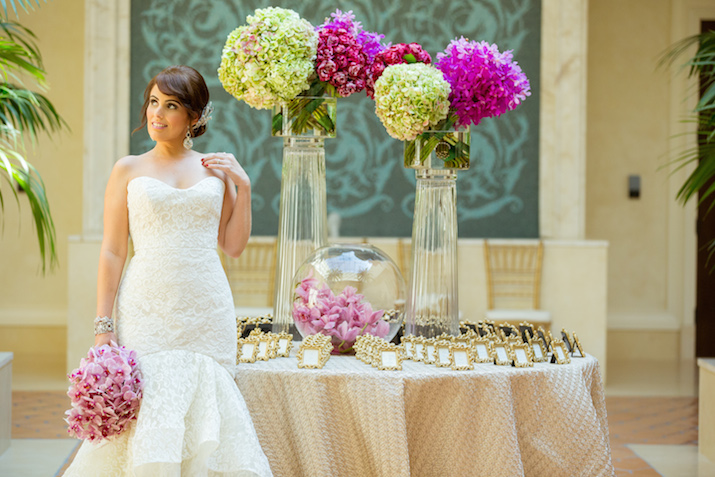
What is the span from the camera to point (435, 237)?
9.00 ft

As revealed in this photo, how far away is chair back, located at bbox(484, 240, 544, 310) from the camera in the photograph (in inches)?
261

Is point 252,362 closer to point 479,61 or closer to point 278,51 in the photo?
point 278,51

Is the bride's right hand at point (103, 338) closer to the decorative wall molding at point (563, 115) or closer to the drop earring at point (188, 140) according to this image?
the drop earring at point (188, 140)

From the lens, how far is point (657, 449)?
183 inches

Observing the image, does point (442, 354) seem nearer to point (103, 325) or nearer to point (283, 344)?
point (283, 344)

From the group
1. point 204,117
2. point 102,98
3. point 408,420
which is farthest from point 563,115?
point 408,420

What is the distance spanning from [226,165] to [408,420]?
93 centimetres

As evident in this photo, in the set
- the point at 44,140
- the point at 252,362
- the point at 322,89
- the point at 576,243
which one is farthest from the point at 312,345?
the point at 44,140

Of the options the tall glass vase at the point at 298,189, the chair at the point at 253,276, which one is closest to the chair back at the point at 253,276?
the chair at the point at 253,276

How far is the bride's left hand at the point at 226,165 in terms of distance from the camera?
7.97 ft

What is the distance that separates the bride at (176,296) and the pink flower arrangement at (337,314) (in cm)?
31

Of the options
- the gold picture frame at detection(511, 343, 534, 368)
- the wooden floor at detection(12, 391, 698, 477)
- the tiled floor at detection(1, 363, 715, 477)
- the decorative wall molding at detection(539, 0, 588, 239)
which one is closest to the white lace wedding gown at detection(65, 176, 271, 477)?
the gold picture frame at detection(511, 343, 534, 368)

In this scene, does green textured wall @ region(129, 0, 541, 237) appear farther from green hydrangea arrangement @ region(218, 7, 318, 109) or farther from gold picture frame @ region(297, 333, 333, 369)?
gold picture frame @ region(297, 333, 333, 369)

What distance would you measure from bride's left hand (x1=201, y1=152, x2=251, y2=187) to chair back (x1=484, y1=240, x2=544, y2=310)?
439cm
